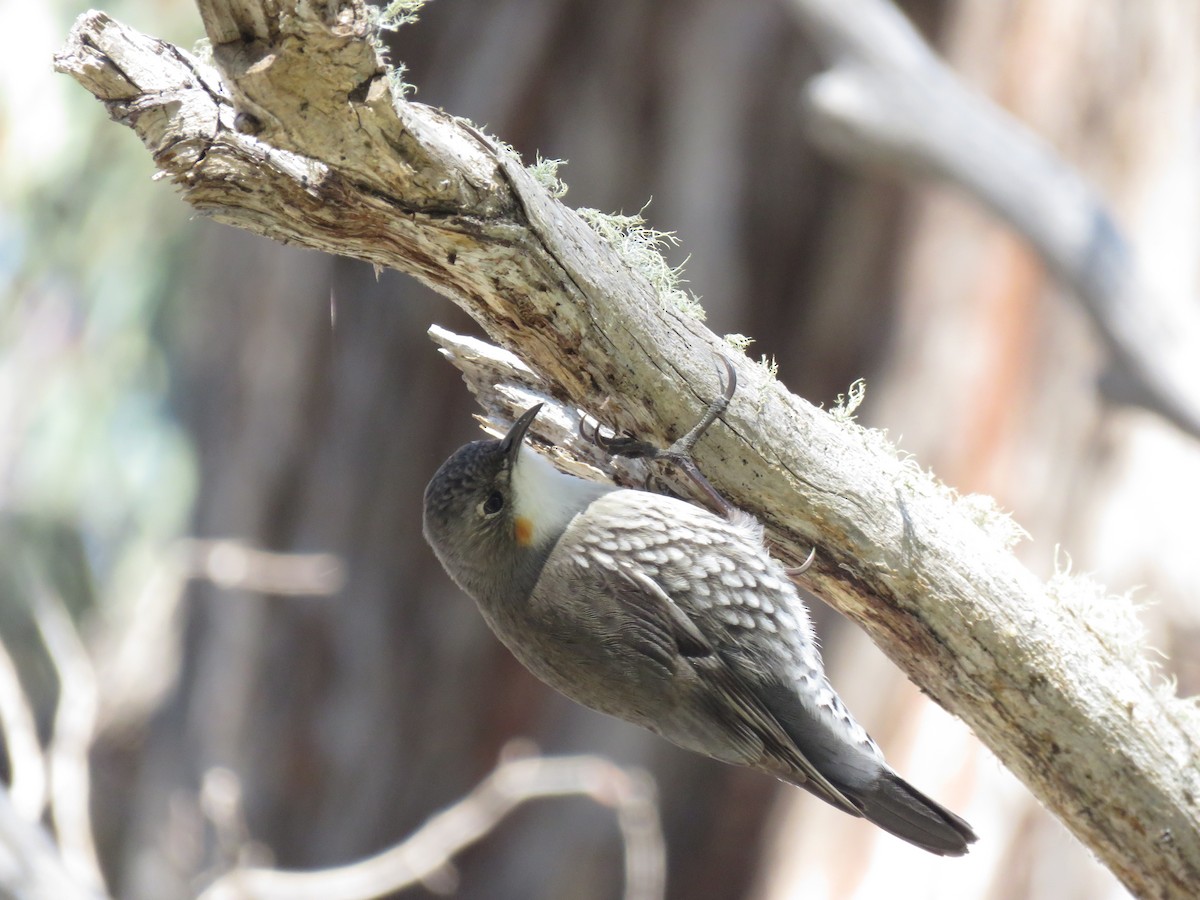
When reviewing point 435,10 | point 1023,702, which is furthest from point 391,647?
point 1023,702

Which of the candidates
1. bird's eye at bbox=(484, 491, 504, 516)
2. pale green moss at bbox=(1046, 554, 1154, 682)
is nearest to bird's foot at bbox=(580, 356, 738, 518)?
bird's eye at bbox=(484, 491, 504, 516)

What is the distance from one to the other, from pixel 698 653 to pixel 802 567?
1.44ft

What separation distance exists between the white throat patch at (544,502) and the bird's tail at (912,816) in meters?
0.92

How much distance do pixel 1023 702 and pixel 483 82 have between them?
207 inches

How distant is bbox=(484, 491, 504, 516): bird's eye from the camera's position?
104 inches

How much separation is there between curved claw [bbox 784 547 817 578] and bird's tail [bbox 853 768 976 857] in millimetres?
631

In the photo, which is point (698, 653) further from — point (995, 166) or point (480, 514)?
point (995, 166)

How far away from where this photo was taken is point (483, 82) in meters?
6.56

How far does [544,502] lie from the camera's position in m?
2.67

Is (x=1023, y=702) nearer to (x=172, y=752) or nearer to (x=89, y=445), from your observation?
(x=172, y=752)

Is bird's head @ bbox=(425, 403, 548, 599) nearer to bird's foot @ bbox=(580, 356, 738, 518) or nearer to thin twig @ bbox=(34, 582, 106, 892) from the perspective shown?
bird's foot @ bbox=(580, 356, 738, 518)

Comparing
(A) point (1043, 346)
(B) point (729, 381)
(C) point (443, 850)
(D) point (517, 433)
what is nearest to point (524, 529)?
(D) point (517, 433)

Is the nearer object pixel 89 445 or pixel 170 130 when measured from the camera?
pixel 170 130

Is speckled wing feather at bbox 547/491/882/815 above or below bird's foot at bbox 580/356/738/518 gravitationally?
below
